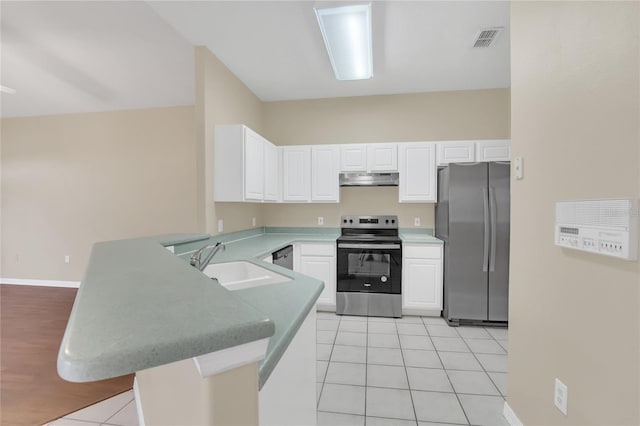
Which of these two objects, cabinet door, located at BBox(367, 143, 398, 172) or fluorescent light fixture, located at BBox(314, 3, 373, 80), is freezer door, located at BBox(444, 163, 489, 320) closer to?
cabinet door, located at BBox(367, 143, 398, 172)

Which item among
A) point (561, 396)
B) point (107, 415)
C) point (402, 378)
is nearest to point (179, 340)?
point (561, 396)

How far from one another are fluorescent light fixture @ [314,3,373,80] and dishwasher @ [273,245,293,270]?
1995mm

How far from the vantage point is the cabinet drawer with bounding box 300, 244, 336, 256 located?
3734mm

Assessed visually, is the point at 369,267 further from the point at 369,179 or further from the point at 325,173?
the point at 325,173

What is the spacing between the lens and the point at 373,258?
11.9 ft

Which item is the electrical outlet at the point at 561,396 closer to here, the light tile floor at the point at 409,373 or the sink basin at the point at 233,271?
the light tile floor at the point at 409,373

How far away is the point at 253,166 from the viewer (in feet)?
10.8

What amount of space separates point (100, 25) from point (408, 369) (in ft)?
13.3

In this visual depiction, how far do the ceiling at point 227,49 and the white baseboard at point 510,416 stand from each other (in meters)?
2.91

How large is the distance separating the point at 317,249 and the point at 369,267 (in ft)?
2.23

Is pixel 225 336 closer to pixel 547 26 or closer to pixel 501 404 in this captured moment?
pixel 547 26

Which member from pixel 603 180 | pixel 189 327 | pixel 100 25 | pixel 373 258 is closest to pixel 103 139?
pixel 100 25

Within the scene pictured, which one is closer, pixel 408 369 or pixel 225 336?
pixel 225 336

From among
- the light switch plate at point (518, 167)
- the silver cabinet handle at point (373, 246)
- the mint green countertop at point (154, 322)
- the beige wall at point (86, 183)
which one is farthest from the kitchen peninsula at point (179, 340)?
the beige wall at point (86, 183)
